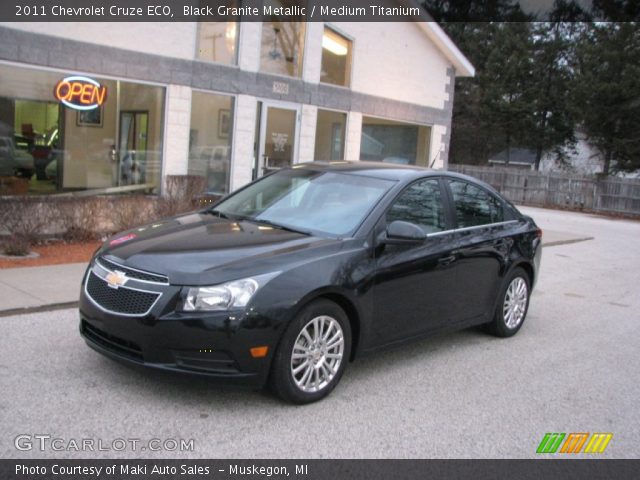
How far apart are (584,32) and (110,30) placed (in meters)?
36.2

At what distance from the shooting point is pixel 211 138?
1321 cm

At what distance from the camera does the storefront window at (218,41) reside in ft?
41.7

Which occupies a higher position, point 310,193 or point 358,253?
point 310,193

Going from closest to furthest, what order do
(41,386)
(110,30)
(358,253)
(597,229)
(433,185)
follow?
1. (41,386)
2. (358,253)
3. (433,185)
4. (110,30)
5. (597,229)

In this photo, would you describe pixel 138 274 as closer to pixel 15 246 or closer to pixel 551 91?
pixel 15 246

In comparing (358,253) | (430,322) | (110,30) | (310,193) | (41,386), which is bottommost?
(41,386)

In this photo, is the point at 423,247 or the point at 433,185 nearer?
the point at 423,247

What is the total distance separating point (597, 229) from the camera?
800 inches

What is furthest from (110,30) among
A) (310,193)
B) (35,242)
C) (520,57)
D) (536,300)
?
(520,57)

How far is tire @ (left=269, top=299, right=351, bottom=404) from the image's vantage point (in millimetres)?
Result: 4324

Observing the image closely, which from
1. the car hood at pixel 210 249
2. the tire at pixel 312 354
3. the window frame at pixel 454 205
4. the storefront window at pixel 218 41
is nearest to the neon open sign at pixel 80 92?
the storefront window at pixel 218 41

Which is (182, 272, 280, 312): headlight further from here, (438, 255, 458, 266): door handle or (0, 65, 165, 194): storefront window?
(0, 65, 165, 194): storefront window

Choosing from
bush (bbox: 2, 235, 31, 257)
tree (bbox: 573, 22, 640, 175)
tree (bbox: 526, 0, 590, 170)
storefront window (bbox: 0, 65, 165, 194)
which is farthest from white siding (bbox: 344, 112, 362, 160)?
tree (bbox: 526, 0, 590, 170)

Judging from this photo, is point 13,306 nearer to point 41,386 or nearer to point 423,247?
point 41,386
